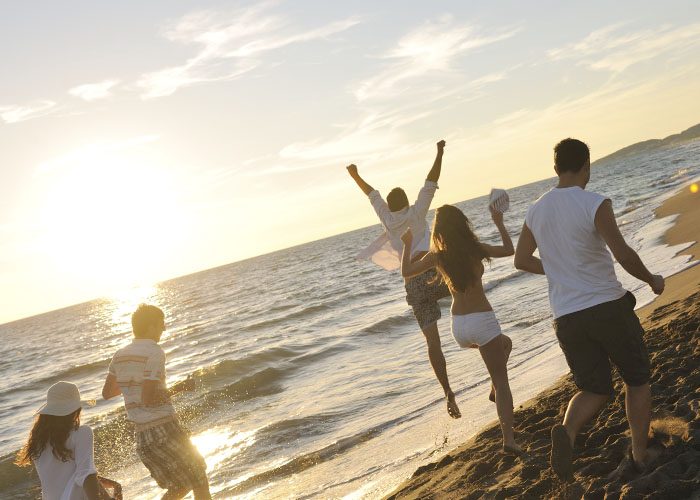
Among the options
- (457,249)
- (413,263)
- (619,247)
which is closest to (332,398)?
(413,263)

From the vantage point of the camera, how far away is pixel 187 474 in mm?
4953

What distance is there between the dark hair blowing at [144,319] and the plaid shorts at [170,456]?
75cm

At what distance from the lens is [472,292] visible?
4973mm

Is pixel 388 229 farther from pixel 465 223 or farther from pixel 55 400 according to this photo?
pixel 55 400

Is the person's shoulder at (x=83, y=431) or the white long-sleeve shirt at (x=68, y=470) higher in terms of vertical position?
the person's shoulder at (x=83, y=431)

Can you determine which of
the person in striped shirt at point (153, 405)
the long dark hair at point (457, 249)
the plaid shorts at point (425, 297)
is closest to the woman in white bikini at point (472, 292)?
the long dark hair at point (457, 249)

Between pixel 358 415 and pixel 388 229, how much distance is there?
4.67 m

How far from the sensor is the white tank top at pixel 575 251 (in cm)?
362

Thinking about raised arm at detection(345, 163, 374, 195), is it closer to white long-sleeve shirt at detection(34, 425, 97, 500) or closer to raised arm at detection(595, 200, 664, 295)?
raised arm at detection(595, 200, 664, 295)

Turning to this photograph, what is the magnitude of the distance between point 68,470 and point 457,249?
10.3ft

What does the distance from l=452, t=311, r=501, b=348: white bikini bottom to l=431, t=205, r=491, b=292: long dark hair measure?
0.80ft

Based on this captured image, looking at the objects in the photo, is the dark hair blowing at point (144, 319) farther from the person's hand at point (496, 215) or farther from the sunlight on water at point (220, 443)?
the sunlight on water at point (220, 443)

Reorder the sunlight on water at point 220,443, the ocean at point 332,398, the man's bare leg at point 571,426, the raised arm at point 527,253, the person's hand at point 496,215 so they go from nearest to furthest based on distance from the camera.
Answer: the man's bare leg at point 571,426, the raised arm at point 527,253, the person's hand at point 496,215, the ocean at point 332,398, the sunlight on water at point 220,443

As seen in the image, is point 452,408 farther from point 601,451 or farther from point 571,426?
point 571,426
